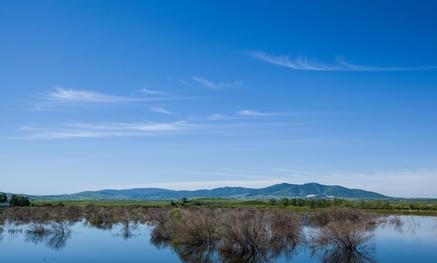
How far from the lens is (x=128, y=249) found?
37219 mm

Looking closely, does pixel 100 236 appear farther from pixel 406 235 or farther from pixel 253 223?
pixel 406 235

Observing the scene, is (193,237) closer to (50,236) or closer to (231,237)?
(231,237)

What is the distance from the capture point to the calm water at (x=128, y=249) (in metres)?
32.4

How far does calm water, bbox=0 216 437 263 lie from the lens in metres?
32.4

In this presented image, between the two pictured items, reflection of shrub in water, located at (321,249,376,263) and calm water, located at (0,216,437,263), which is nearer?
reflection of shrub in water, located at (321,249,376,263)

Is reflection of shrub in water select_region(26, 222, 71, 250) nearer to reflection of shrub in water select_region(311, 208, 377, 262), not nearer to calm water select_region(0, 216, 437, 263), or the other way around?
calm water select_region(0, 216, 437, 263)

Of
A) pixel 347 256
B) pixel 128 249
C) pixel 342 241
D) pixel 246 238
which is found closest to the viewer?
pixel 347 256

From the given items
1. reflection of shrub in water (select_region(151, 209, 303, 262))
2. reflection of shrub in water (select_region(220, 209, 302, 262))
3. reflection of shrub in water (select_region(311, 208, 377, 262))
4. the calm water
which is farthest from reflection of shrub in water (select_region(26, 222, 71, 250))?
reflection of shrub in water (select_region(311, 208, 377, 262))

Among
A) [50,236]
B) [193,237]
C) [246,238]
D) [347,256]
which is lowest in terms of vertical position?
[347,256]

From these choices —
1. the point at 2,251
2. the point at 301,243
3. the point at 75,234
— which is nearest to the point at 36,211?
the point at 75,234

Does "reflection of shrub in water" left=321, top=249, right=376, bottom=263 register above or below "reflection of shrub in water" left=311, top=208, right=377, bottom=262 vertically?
below

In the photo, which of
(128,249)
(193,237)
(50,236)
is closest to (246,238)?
(193,237)

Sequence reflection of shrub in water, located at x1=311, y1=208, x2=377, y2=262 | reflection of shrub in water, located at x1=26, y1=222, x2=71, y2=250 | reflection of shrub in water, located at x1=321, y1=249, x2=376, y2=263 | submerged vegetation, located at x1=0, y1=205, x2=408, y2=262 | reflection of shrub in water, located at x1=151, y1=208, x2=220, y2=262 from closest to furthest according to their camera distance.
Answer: reflection of shrub in water, located at x1=321, y1=249, x2=376, y2=263
submerged vegetation, located at x1=0, y1=205, x2=408, y2=262
reflection of shrub in water, located at x1=311, y1=208, x2=377, y2=262
reflection of shrub in water, located at x1=151, y1=208, x2=220, y2=262
reflection of shrub in water, located at x1=26, y1=222, x2=71, y2=250

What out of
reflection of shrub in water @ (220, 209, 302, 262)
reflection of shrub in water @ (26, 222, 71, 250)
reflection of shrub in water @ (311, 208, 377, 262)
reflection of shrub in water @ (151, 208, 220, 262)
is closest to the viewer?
reflection of shrub in water @ (220, 209, 302, 262)
